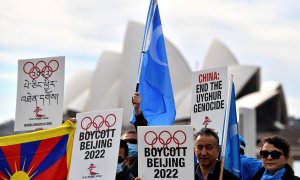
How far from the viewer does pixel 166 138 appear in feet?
19.0

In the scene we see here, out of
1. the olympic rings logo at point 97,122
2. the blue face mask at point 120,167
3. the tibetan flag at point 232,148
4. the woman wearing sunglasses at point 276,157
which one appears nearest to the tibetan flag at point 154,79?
the blue face mask at point 120,167

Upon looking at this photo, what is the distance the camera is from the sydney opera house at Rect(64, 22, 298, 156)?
44969 millimetres

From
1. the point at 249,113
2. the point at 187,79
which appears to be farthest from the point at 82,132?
the point at 187,79

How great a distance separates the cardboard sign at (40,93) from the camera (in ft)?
24.2

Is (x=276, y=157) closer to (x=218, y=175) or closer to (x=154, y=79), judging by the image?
(x=218, y=175)

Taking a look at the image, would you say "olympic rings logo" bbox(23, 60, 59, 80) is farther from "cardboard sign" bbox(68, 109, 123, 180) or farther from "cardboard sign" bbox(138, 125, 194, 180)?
"cardboard sign" bbox(138, 125, 194, 180)

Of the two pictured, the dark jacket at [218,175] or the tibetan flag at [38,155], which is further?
the tibetan flag at [38,155]

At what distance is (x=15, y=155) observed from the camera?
6.39m

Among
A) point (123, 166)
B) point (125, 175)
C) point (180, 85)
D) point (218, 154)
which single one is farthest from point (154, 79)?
point (180, 85)

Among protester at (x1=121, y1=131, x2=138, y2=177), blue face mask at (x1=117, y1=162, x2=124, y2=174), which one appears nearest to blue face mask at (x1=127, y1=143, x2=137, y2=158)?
protester at (x1=121, y1=131, x2=138, y2=177)

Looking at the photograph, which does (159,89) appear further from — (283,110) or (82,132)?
(283,110)

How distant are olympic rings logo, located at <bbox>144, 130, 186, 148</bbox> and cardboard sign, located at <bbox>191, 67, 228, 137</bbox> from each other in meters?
2.25

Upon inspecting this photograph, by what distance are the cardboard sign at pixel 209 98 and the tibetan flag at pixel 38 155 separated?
212 centimetres

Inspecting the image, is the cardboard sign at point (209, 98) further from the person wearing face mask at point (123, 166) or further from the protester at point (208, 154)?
the protester at point (208, 154)
